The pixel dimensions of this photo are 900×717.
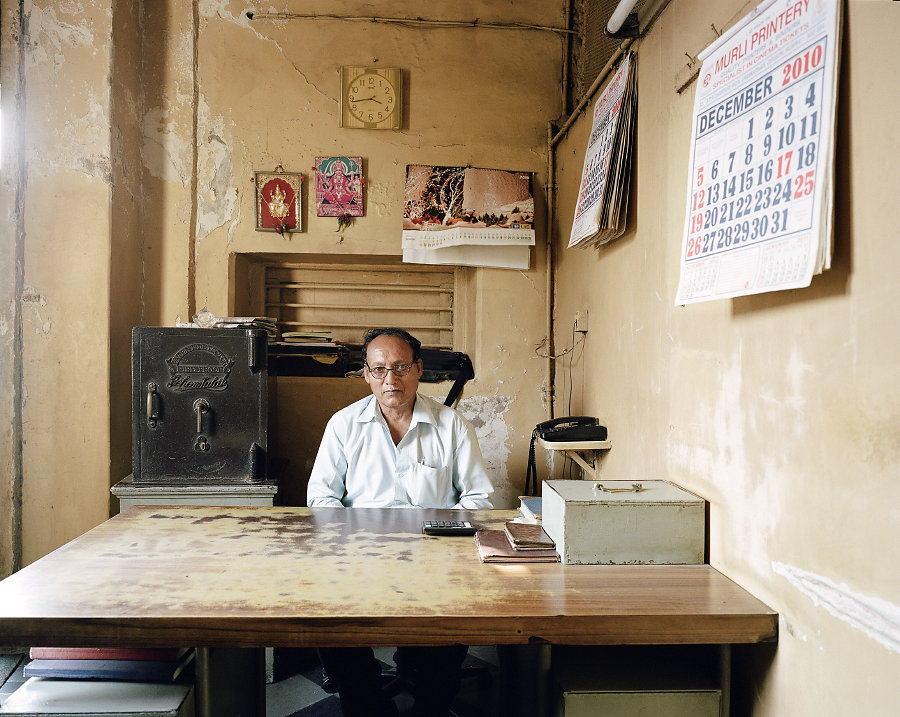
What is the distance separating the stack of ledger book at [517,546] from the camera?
58.1 inches

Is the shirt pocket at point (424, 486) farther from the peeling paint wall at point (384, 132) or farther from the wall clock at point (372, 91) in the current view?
the wall clock at point (372, 91)

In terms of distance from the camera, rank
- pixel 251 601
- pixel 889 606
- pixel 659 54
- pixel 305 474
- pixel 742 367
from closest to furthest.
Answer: pixel 889 606, pixel 251 601, pixel 742 367, pixel 659 54, pixel 305 474

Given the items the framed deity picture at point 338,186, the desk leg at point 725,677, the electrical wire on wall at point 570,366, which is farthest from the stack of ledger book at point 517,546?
the framed deity picture at point 338,186

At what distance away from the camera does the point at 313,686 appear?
2494 millimetres

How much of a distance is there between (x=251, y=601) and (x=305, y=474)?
253 centimetres

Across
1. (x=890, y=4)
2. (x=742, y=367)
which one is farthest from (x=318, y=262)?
(x=890, y=4)

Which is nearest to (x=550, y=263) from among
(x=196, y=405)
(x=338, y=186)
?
(x=338, y=186)

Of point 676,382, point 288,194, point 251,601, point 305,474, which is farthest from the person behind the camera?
point 305,474

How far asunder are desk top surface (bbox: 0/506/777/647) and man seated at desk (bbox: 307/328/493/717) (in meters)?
0.74

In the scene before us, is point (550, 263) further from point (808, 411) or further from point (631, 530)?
point (808, 411)

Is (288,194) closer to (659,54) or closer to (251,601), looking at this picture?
(659,54)

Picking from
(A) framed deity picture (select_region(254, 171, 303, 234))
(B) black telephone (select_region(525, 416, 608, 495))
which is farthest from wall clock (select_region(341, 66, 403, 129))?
(B) black telephone (select_region(525, 416, 608, 495))

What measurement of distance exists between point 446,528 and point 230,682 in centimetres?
74

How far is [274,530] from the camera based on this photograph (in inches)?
67.9
